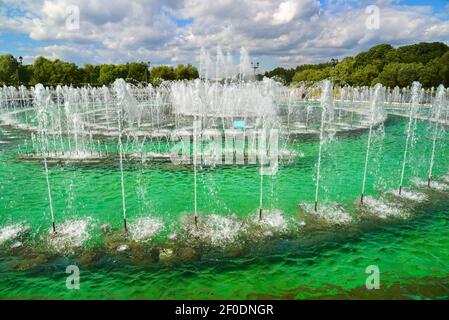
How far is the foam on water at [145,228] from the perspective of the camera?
9961 millimetres

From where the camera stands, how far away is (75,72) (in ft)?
251

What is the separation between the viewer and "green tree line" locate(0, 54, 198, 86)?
6788 cm

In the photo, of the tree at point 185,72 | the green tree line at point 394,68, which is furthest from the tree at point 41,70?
the green tree line at point 394,68

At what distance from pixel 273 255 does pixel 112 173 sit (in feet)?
34.1

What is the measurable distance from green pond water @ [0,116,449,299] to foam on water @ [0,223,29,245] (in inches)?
11.0

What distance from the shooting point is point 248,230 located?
1035 cm

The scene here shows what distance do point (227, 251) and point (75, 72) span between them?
78477mm

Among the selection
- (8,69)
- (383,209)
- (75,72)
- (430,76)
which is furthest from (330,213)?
(75,72)

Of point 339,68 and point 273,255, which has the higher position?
point 339,68

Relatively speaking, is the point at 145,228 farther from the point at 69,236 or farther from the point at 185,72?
the point at 185,72

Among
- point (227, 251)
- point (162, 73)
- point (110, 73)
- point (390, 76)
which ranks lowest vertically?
point (227, 251)

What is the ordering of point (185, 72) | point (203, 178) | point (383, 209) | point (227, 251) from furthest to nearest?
1. point (185, 72)
2. point (203, 178)
3. point (383, 209)
4. point (227, 251)
